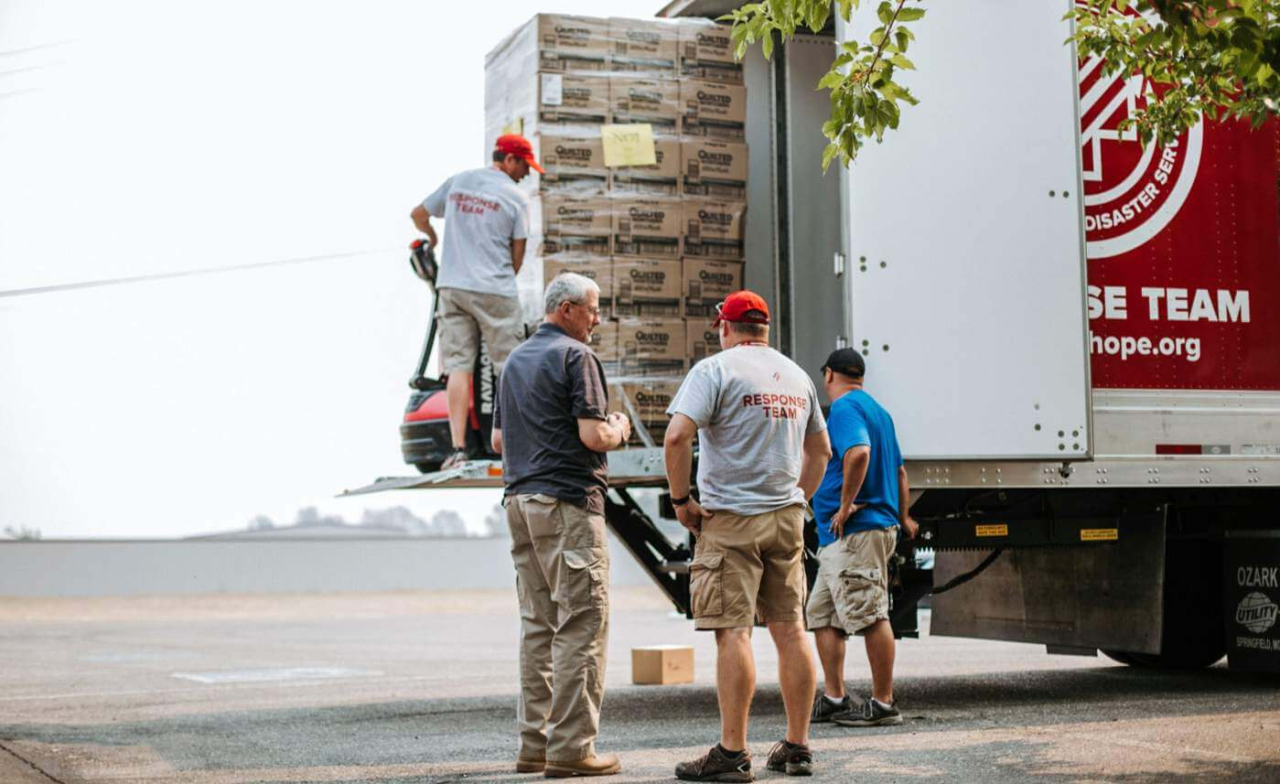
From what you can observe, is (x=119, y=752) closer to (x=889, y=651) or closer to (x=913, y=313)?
(x=889, y=651)

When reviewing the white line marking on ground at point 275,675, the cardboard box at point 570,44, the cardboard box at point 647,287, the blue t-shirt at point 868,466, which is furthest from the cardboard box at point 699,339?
the white line marking on ground at point 275,675

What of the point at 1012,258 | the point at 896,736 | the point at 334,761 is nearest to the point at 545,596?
the point at 334,761

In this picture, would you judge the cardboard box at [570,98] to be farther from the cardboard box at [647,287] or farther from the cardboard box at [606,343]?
the cardboard box at [606,343]

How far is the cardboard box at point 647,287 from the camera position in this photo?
816cm

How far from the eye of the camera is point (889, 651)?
7.46m

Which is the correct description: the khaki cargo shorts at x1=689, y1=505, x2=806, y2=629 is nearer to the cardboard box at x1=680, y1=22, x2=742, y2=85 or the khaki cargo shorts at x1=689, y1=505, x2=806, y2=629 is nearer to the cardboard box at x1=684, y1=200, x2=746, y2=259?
the cardboard box at x1=684, y1=200, x2=746, y2=259

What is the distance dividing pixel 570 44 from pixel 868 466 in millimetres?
2756

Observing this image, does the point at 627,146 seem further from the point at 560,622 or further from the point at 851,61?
the point at 560,622

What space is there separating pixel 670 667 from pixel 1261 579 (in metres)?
3.79

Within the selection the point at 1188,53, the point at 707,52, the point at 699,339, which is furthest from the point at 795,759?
the point at 707,52

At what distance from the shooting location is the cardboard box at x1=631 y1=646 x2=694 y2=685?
33.5 ft

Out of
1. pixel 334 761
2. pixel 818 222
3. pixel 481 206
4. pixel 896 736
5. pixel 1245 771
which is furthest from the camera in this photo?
pixel 818 222

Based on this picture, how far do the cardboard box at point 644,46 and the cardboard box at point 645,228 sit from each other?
2.36ft

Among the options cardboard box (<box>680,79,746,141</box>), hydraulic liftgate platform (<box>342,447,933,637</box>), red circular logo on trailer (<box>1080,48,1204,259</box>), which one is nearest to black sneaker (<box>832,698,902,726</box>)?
hydraulic liftgate platform (<box>342,447,933,637</box>)
